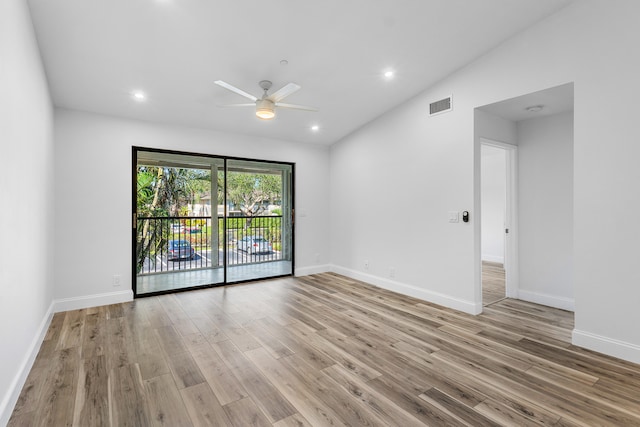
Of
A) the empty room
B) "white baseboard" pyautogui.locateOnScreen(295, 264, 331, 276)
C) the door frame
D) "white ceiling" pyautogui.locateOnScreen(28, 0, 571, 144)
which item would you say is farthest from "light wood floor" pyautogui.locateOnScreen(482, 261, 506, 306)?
"white ceiling" pyautogui.locateOnScreen(28, 0, 571, 144)

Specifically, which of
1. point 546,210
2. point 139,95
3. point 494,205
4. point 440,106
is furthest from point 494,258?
point 139,95

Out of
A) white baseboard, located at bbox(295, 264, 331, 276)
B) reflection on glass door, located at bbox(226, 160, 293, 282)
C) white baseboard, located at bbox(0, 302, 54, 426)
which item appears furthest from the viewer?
white baseboard, located at bbox(295, 264, 331, 276)

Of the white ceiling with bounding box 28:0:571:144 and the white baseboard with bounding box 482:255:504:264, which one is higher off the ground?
the white ceiling with bounding box 28:0:571:144

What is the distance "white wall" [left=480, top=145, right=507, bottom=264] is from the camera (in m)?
7.30

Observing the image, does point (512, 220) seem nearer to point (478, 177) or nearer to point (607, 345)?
point (478, 177)

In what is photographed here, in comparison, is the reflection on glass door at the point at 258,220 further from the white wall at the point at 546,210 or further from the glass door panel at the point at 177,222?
the white wall at the point at 546,210

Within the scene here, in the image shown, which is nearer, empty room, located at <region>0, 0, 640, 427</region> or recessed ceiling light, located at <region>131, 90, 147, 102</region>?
empty room, located at <region>0, 0, 640, 427</region>

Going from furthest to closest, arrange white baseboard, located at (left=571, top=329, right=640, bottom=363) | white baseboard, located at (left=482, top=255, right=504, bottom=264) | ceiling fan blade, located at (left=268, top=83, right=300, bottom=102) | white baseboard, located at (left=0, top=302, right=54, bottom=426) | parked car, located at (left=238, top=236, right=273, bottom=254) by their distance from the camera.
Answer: white baseboard, located at (left=482, top=255, right=504, bottom=264) < parked car, located at (left=238, top=236, right=273, bottom=254) < ceiling fan blade, located at (left=268, top=83, right=300, bottom=102) < white baseboard, located at (left=571, top=329, right=640, bottom=363) < white baseboard, located at (left=0, top=302, right=54, bottom=426)

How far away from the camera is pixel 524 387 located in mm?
2223

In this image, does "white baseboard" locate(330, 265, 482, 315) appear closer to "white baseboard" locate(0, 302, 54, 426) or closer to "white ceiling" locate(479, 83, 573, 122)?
"white ceiling" locate(479, 83, 573, 122)

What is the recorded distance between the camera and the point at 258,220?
234 inches

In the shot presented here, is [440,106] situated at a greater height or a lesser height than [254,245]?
greater

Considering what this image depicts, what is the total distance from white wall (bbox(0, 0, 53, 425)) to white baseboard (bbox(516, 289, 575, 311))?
17.5 ft

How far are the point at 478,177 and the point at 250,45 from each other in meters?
3.01
